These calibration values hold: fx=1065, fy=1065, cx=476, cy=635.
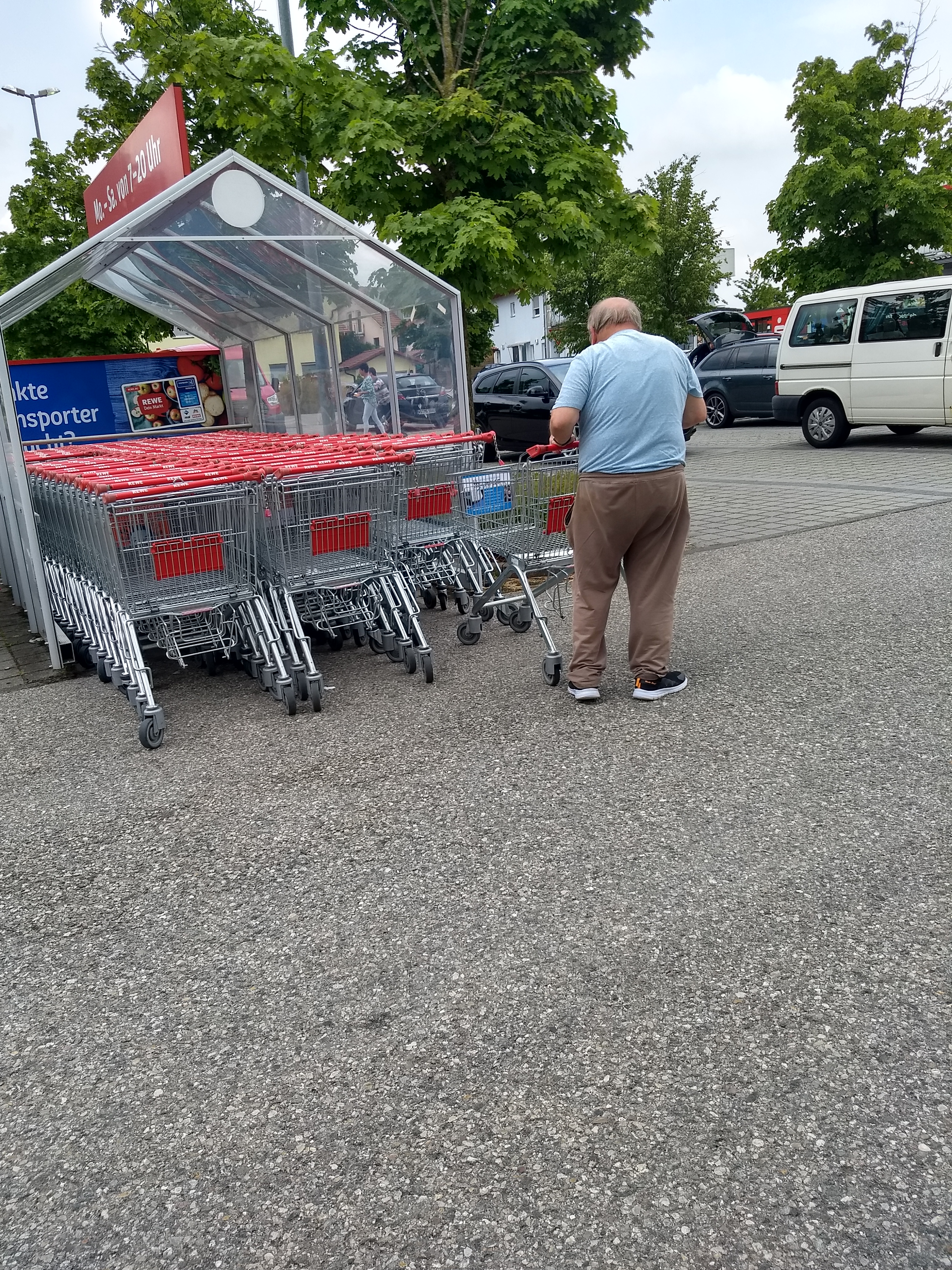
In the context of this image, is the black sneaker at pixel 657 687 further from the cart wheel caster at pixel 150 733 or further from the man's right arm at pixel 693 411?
the cart wheel caster at pixel 150 733

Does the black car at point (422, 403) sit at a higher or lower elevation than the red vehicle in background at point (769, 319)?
lower

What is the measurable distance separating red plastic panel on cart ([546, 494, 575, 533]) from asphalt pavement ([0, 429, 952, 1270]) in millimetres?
1188

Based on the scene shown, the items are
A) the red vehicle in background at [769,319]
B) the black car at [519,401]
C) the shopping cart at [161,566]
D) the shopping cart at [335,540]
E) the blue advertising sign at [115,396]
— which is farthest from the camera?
the red vehicle in background at [769,319]

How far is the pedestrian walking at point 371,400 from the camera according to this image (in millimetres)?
8695

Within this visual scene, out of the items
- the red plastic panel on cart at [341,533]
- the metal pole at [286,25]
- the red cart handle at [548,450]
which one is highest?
the metal pole at [286,25]

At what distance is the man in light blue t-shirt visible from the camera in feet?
16.9

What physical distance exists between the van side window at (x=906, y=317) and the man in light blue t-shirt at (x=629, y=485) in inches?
401

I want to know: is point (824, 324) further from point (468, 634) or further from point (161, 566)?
point (161, 566)

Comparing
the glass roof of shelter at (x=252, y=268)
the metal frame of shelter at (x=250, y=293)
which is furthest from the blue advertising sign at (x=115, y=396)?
the glass roof of shelter at (x=252, y=268)

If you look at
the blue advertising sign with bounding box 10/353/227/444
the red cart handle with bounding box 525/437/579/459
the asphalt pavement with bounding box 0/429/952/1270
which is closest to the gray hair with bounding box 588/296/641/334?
the red cart handle with bounding box 525/437/579/459

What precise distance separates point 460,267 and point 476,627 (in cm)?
353

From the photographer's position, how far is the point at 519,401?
1669 centimetres

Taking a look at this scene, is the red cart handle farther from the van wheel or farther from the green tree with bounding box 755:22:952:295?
the green tree with bounding box 755:22:952:295

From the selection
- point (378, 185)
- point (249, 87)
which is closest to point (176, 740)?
point (378, 185)
